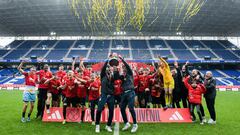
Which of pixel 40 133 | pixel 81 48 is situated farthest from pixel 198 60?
pixel 40 133

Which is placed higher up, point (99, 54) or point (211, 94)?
point (99, 54)

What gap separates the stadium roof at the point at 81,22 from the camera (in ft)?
134

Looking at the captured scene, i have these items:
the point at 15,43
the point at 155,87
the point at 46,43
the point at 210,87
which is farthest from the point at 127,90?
the point at 15,43

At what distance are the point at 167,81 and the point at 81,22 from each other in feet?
127

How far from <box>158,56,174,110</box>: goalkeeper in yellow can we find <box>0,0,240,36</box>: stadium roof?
3018 cm

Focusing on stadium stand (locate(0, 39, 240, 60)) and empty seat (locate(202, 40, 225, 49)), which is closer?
stadium stand (locate(0, 39, 240, 60))

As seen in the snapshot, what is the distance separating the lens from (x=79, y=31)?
5434cm

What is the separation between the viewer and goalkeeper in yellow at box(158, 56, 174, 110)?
10289 mm

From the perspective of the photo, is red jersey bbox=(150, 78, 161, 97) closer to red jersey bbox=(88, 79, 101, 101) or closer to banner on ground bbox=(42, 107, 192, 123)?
banner on ground bbox=(42, 107, 192, 123)

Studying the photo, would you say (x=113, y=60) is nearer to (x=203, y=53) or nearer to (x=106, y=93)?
(x=106, y=93)

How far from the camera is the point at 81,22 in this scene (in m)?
47.0

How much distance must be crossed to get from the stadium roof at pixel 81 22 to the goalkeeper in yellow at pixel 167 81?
99.0 ft

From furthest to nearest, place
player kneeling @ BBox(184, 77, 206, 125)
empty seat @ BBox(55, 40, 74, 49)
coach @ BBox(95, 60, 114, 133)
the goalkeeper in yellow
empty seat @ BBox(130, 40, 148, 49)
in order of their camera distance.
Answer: empty seat @ BBox(55, 40, 74, 49) → empty seat @ BBox(130, 40, 148, 49) → the goalkeeper in yellow → player kneeling @ BBox(184, 77, 206, 125) → coach @ BBox(95, 60, 114, 133)

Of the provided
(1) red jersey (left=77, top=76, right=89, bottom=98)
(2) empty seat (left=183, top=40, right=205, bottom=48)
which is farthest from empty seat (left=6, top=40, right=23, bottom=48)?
(1) red jersey (left=77, top=76, right=89, bottom=98)
